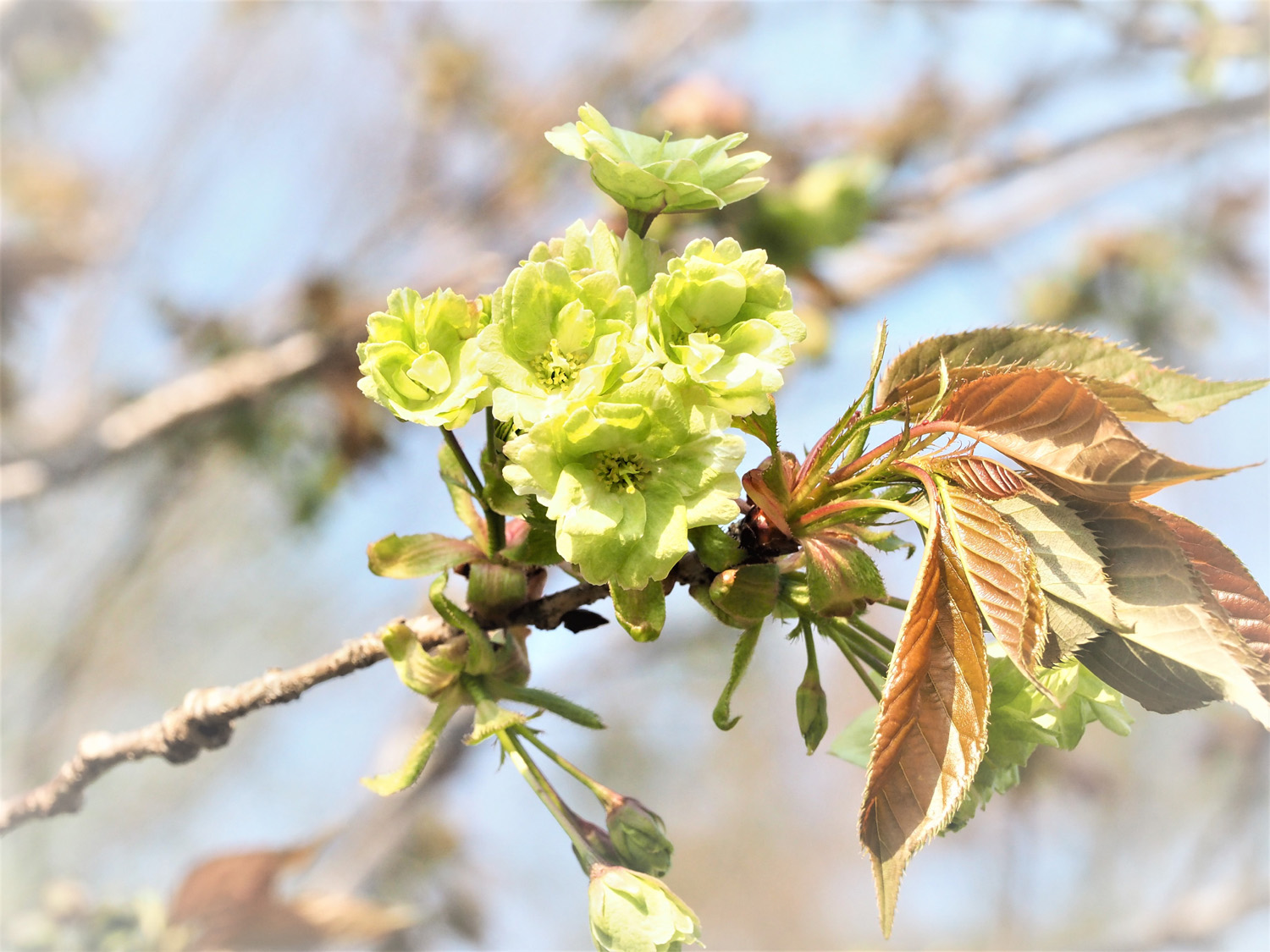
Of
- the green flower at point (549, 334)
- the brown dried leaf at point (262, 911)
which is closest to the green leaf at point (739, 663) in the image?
the green flower at point (549, 334)

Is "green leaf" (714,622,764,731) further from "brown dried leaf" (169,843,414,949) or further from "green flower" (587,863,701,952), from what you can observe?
"brown dried leaf" (169,843,414,949)

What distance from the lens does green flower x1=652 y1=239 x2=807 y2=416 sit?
540mm

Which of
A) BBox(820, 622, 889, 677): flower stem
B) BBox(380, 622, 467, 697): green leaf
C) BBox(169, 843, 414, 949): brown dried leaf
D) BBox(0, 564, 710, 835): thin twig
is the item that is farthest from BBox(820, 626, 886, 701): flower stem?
BBox(169, 843, 414, 949): brown dried leaf

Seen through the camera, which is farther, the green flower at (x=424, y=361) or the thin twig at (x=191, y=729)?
the thin twig at (x=191, y=729)

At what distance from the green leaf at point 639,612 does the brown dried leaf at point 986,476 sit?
0.71 ft

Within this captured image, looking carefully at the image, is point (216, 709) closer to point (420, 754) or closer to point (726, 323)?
point (420, 754)

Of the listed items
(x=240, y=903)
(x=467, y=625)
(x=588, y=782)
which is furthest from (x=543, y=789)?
(x=240, y=903)

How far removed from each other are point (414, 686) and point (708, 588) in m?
0.27

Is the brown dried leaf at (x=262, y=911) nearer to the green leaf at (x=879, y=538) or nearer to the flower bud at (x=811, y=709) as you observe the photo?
the flower bud at (x=811, y=709)

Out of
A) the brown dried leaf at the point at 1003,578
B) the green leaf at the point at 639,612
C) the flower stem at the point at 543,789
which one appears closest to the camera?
the brown dried leaf at the point at 1003,578

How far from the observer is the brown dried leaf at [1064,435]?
0.48 m

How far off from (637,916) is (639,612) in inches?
9.8

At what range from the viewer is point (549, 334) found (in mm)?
573

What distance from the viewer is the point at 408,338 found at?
0.60 m
